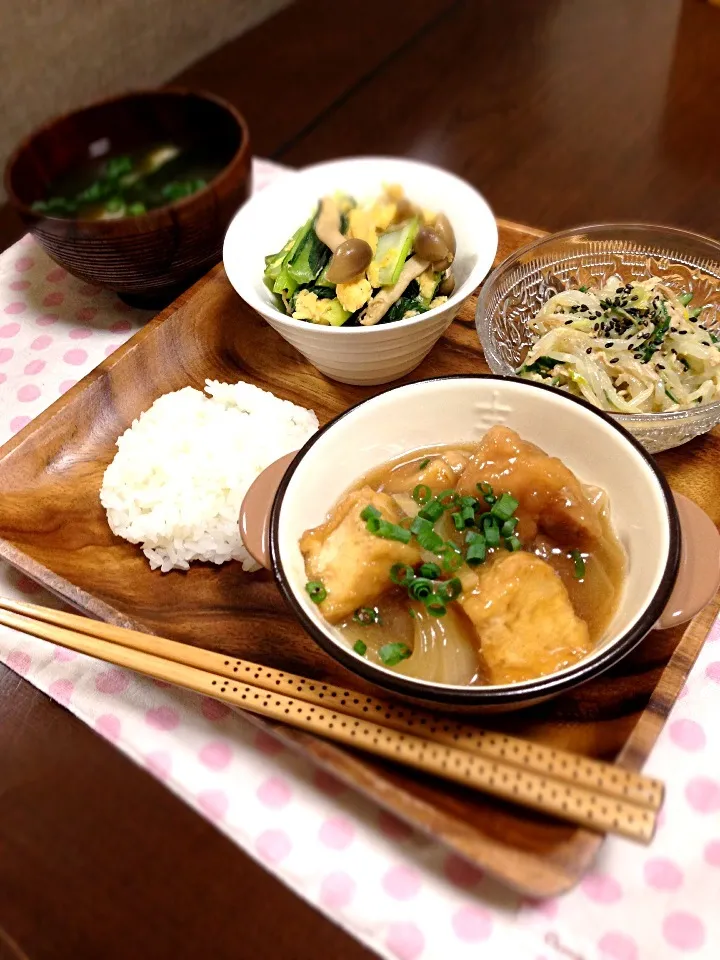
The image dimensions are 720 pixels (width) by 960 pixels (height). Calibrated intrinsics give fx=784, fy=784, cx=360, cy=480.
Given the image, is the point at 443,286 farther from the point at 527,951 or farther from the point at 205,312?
the point at 527,951

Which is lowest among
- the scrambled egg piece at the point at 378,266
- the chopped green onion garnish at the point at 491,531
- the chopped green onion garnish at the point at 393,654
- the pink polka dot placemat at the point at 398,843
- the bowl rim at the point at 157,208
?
the pink polka dot placemat at the point at 398,843

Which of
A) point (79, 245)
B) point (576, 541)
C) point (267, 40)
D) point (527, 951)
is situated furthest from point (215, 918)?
point (267, 40)

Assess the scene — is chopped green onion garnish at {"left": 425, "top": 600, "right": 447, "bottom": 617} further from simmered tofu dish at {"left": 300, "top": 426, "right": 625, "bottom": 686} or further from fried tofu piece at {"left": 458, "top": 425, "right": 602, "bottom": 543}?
fried tofu piece at {"left": 458, "top": 425, "right": 602, "bottom": 543}

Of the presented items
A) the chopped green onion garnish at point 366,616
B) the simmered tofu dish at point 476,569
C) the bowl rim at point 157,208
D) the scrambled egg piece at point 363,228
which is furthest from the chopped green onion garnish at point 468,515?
the bowl rim at point 157,208

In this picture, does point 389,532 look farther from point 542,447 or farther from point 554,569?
point 542,447

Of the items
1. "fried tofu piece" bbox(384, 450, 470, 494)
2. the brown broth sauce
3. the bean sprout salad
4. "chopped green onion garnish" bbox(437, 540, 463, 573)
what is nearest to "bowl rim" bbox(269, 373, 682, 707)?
the brown broth sauce

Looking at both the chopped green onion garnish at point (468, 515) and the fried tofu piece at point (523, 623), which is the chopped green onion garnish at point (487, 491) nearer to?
the chopped green onion garnish at point (468, 515)

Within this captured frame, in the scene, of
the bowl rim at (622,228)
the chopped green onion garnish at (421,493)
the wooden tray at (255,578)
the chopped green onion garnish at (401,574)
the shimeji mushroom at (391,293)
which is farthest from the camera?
the shimeji mushroom at (391,293)
